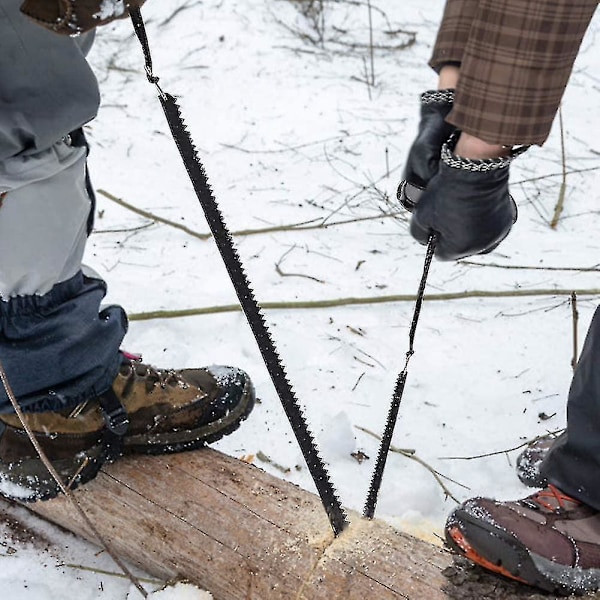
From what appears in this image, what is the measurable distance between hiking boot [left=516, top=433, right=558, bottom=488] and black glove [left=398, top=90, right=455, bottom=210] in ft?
2.13

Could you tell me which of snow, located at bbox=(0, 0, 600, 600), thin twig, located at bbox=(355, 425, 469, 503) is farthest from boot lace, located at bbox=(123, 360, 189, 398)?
thin twig, located at bbox=(355, 425, 469, 503)

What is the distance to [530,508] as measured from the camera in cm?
132

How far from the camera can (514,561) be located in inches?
47.6

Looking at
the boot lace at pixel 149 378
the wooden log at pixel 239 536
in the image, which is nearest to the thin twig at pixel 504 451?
the wooden log at pixel 239 536

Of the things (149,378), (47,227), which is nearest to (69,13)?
(47,227)

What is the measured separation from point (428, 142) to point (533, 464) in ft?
2.53

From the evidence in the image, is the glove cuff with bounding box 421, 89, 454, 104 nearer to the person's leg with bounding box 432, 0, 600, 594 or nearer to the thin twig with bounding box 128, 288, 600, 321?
the person's leg with bounding box 432, 0, 600, 594

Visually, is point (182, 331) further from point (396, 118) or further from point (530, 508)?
point (396, 118)

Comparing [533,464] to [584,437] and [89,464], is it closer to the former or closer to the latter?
[584,437]

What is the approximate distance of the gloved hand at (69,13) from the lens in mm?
976

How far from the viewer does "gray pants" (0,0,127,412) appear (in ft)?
4.07

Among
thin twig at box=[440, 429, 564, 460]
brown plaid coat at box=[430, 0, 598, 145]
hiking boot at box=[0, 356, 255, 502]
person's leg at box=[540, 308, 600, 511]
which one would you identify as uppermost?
brown plaid coat at box=[430, 0, 598, 145]

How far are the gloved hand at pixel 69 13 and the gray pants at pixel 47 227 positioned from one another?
263 mm

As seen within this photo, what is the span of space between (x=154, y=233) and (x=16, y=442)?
1.47 metres
